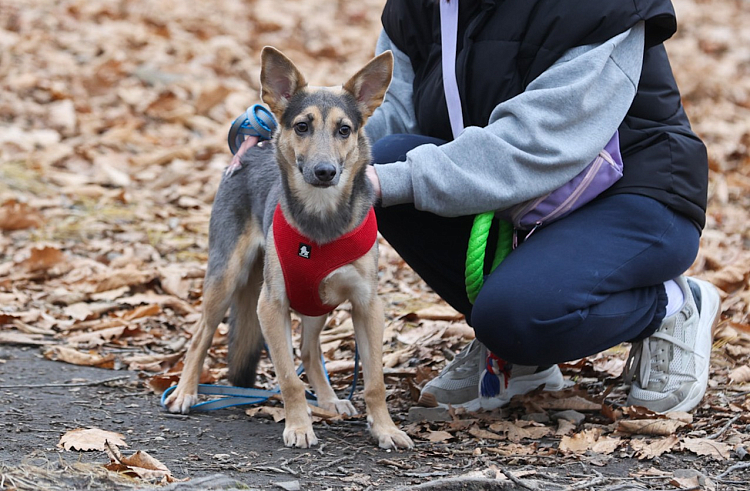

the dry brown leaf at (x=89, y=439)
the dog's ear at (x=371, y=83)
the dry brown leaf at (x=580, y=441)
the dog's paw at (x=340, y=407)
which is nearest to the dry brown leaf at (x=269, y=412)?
the dog's paw at (x=340, y=407)

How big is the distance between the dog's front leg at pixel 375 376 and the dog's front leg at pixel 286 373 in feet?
0.79

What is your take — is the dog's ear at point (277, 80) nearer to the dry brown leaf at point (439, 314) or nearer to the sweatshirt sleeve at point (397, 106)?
the sweatshirt sleeve at point (397, 106)

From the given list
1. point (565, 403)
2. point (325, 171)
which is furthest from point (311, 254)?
point (565, 403)

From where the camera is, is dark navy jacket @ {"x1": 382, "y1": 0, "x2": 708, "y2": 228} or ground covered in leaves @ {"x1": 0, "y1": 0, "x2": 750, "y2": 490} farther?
A: dark navy jacket @ {"x1": 382, "y1": 0, "x2": 708, "y2": 228}

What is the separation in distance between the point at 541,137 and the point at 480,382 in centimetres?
112

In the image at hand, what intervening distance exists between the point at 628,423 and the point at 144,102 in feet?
20.6

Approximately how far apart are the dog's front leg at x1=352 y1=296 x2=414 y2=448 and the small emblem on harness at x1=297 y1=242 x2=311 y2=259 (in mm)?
287

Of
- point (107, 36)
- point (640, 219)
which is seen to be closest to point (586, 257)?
point (640, 219)

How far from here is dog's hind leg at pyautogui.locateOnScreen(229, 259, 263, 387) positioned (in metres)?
3.76

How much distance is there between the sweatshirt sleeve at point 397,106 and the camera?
384 cm

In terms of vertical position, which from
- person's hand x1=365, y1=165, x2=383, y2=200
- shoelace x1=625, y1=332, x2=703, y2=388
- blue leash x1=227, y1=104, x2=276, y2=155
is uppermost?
blue leash x1=227, y1=104, x2=276, y2=155

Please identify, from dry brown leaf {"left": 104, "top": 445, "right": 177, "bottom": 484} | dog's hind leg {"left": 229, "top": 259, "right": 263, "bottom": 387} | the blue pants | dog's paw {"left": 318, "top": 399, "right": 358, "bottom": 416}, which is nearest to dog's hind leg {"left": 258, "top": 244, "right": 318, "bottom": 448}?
dog's paw {"left": 318, "top": 399, "right": 358, "bottom": 416}

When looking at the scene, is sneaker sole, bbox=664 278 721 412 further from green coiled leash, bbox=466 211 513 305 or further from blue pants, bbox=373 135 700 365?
green coiled leash, bbox=466 211 513 305

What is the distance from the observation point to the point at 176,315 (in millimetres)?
4820
